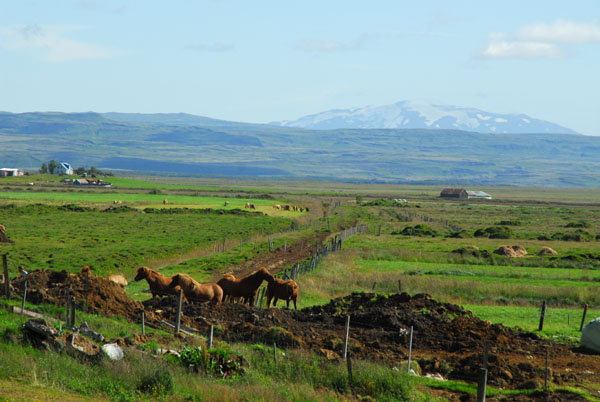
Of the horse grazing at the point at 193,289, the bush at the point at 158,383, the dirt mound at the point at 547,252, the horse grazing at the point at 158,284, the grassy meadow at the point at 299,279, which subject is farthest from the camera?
the dirt mound at the point at 547,252

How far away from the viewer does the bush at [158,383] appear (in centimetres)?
1439

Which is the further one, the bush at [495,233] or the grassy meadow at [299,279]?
the bush at [495,233]

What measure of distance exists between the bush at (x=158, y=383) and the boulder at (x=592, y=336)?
14.8m

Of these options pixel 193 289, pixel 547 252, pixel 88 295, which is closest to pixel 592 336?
pixel 193 289

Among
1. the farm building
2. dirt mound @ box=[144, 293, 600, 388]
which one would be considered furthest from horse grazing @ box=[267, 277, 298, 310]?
the farm building

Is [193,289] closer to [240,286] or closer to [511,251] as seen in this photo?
[240,286]

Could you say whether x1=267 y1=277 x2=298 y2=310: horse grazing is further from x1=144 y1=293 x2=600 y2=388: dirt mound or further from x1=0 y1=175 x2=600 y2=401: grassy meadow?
x1=0 y1=175 x2=600 y2=401: grassy meadow

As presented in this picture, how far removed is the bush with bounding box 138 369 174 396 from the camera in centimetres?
1439

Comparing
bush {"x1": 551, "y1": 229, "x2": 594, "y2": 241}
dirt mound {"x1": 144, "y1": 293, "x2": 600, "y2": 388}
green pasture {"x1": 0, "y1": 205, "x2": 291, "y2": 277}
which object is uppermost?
dirt mound {"x1": 144, "y1": 293, "x2": 600, "y2": 388}

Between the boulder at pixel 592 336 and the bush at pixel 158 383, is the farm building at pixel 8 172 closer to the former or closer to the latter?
the boulder at pixel 592 336

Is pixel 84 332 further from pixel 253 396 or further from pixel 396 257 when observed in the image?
pixel 396 257

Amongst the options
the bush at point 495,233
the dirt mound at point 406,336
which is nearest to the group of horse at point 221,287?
the dirt mound at point 406,336

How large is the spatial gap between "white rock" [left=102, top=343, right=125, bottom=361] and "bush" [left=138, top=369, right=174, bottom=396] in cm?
135

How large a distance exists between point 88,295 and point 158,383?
8912mm
